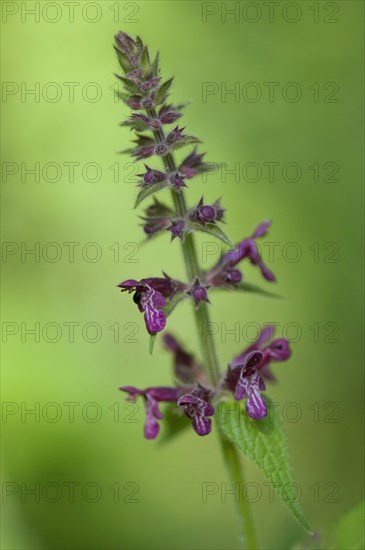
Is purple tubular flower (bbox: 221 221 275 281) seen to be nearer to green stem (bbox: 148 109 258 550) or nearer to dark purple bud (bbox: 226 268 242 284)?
dark purple bud (bbox: 226 268 242 284)

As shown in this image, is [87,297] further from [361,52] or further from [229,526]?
[361,52]

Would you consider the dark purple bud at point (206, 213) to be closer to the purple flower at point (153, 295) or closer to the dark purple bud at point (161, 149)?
the dark purple bud at point (161, 149)

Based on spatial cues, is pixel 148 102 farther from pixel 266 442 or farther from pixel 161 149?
pixel 266 442

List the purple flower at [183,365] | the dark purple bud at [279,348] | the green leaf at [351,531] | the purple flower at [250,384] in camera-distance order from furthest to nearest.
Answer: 1. the purple flower at [183,365]
2. the dark purple bud at [279,348]
3. the green leaf at [351,531]
4. the purple flower at [250,384]

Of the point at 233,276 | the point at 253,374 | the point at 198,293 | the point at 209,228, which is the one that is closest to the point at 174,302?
the point at 198,293

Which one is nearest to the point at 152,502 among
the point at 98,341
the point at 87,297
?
→ the point at 98,341

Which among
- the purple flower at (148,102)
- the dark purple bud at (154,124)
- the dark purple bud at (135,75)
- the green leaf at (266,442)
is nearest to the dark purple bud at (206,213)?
the dark purple bud at (154,124)
